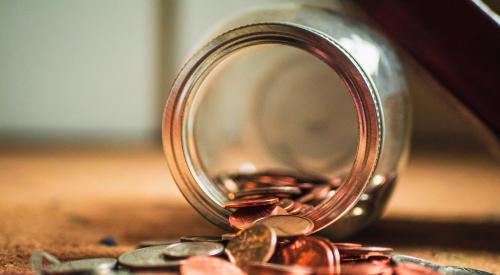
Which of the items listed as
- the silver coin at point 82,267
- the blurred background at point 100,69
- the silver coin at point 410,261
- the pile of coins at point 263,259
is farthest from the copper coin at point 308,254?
the blurred background at point 100,69

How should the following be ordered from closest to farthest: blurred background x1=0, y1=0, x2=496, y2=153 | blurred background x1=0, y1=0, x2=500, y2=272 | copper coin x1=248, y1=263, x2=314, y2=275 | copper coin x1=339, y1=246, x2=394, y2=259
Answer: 1. copper coin x1=248, y1=263, x2=314, y2=275
2. copper coin x1=339, y1=246, x2=394, y2=259
3. blurred background x1=0, y1=0, x2=500, y2=272
4. blurred background x1=0, y1=0, x2=496, y2=153

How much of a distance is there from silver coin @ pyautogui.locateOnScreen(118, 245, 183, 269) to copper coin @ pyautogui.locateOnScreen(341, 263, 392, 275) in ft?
0.69

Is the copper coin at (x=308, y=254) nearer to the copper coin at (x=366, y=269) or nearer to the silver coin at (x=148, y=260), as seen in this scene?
the copper coin at (x=366, y=269)

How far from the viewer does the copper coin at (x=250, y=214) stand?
765mm

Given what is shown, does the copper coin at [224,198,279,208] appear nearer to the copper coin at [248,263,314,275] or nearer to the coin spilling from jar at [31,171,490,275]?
the coin spilling from jar at [31,171,490,275]

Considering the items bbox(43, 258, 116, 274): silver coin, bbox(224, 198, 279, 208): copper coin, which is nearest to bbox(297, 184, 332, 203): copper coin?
bbox(224, 198, 279, 208): copper coin

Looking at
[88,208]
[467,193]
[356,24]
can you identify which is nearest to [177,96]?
[356,24]

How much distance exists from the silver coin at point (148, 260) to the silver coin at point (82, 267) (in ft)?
0.06

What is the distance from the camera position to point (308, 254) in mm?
676

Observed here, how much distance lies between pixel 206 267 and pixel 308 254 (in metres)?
0.14

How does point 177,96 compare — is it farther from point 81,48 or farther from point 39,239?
point 81,48

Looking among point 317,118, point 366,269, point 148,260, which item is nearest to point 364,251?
point 366,269

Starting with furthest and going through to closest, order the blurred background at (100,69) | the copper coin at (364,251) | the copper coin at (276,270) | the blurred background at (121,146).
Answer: the blurred background at (100,69) → the blurred background at (121,146) → the copper coin at (364,251) → the copper coin at (276,270)

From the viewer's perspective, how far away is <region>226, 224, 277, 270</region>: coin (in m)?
0.66
